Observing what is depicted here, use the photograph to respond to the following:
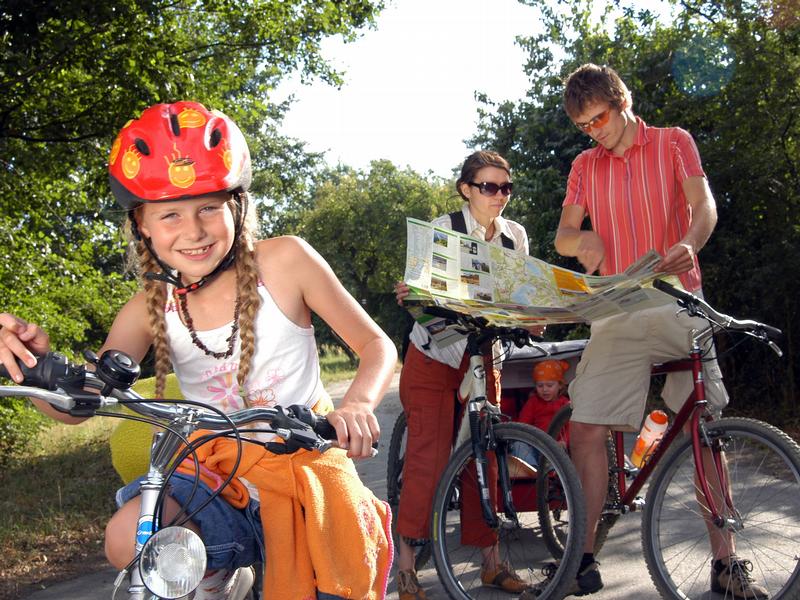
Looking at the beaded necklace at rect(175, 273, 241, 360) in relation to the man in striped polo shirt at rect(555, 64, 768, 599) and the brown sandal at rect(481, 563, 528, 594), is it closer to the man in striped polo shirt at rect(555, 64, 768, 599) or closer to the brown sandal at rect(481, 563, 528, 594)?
the man in striped polo shirt at rect(555, 64, 768, 599)

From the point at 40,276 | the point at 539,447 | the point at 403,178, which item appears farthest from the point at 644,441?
the point at 403,178

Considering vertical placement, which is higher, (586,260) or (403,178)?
(403,178)

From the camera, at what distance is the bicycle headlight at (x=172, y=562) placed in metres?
1.96

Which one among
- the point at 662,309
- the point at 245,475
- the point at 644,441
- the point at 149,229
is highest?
the point at 149,229

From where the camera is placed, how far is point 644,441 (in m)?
5.14

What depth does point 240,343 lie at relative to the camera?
284 cm

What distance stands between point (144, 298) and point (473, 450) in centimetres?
216

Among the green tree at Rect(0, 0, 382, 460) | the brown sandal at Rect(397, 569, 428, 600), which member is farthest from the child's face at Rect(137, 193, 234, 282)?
the green tree at Rect(0, 0, 382, 460)

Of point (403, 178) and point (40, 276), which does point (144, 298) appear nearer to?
point (40, 276)

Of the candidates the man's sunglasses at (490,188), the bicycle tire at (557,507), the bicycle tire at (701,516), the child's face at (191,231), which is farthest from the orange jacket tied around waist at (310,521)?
the man's sunglasses at (490,188)

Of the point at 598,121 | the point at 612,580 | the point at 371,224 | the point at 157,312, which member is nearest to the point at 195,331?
the point at 157,312

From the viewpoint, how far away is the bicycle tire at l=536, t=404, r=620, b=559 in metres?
4.91

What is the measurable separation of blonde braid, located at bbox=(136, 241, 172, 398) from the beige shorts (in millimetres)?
2273

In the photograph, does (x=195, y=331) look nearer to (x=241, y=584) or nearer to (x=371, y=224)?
(x=241, y=584)
